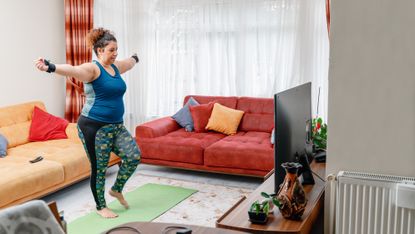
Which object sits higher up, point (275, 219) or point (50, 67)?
point (50, 67)

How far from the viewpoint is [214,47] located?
18.3 feet

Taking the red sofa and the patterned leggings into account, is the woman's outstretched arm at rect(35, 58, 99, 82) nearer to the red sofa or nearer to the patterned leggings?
the patterned leggings

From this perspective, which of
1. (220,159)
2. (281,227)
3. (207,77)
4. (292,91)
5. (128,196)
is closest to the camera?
(281,227)

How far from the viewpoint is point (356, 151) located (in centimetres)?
226

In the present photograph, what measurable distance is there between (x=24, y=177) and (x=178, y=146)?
1.65 m

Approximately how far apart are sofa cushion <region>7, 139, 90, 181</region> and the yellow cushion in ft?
4.97

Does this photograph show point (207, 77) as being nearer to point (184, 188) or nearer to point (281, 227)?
point (184, 188)

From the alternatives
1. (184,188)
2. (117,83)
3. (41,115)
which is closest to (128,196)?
(184,188)

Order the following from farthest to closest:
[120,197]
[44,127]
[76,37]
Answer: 1. [76,37]
2. [44,127]
3. [120,197]

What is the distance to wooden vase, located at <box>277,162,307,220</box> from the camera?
212 cm

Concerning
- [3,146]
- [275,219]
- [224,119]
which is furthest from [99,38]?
[275,219]

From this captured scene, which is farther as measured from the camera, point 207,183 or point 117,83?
point 207,183

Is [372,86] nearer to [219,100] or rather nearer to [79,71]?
[79,71]

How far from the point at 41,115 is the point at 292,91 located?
345 cm
